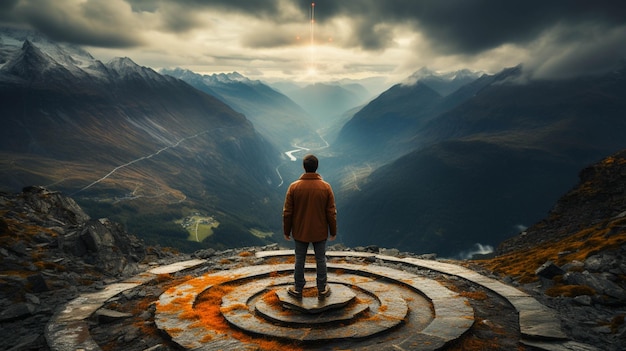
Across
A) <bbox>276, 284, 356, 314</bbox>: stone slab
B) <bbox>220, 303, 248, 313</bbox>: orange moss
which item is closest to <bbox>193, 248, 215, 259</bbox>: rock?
<bbox>220, 303, 248, 313</bbox>: orange moss

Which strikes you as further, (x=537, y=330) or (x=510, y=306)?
(x=510, y=306)

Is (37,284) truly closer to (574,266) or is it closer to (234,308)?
(234,308)

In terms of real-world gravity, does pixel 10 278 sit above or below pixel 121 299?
above

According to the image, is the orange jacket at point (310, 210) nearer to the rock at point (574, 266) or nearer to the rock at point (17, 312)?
the rock at point (17, 312)

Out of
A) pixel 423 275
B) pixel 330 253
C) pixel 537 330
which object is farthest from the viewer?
pixel 330 253

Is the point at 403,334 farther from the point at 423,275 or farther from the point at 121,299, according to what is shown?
the point at 121,299

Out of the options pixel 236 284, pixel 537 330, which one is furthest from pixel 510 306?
pixel 236 284

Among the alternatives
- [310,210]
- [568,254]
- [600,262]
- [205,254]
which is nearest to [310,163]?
[310,210]
